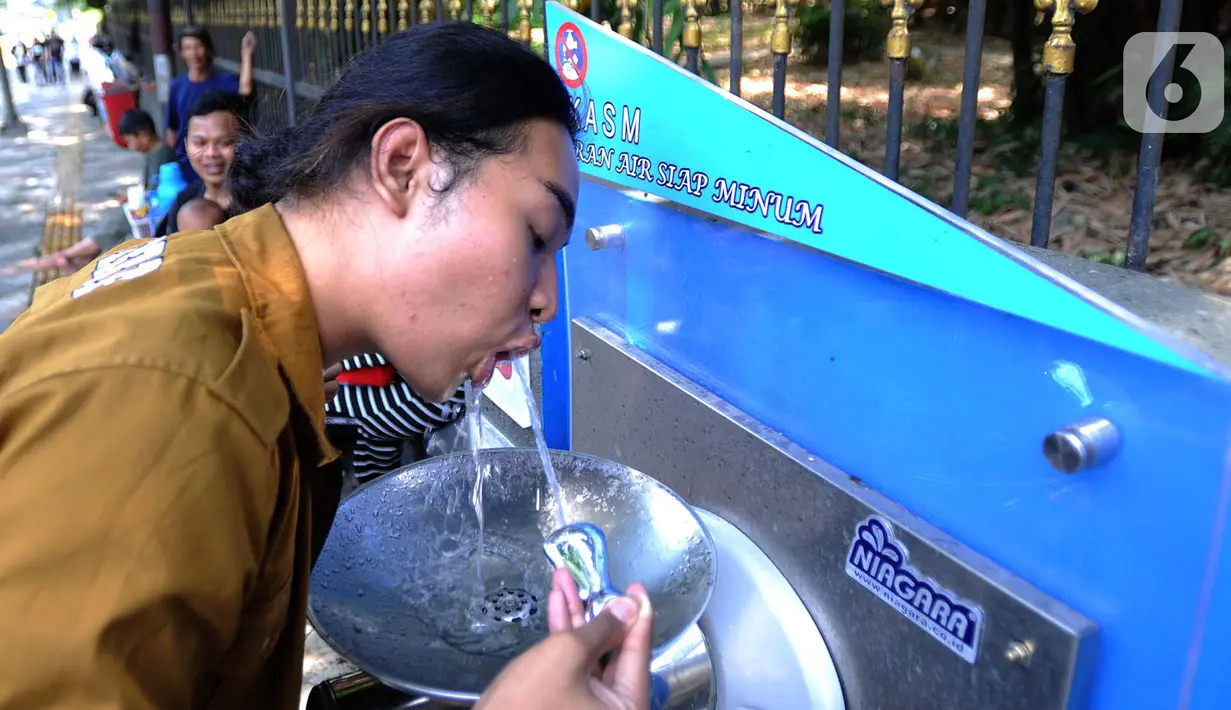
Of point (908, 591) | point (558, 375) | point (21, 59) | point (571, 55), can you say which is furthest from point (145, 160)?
point (21, 59)

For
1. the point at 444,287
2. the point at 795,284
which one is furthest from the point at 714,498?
the point at 444,287

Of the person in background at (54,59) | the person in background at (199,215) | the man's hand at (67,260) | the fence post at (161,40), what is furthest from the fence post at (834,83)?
the person in background at (54,59)

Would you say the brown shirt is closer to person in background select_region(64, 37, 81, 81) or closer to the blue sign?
the blue sign

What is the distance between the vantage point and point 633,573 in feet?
4.98

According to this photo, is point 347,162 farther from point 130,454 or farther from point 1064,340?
point 1064,340

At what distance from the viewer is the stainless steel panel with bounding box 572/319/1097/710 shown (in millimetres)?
1148

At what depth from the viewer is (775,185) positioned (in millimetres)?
1518

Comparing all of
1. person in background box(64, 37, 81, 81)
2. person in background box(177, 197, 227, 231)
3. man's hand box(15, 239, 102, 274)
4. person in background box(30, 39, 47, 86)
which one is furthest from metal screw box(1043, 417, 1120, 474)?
person in background box(64, 37, 81, 81)

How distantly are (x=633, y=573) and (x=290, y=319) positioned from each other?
71cm

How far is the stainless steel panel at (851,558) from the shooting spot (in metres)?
1.15

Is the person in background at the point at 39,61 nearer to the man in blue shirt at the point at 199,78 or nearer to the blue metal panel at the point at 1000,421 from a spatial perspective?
the man in blue shirt at the point at 199,78

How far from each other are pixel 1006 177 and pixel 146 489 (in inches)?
116

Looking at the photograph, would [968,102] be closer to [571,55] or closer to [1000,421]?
[1000,421]

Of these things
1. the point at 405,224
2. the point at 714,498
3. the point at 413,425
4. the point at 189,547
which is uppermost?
the point at 405,224
